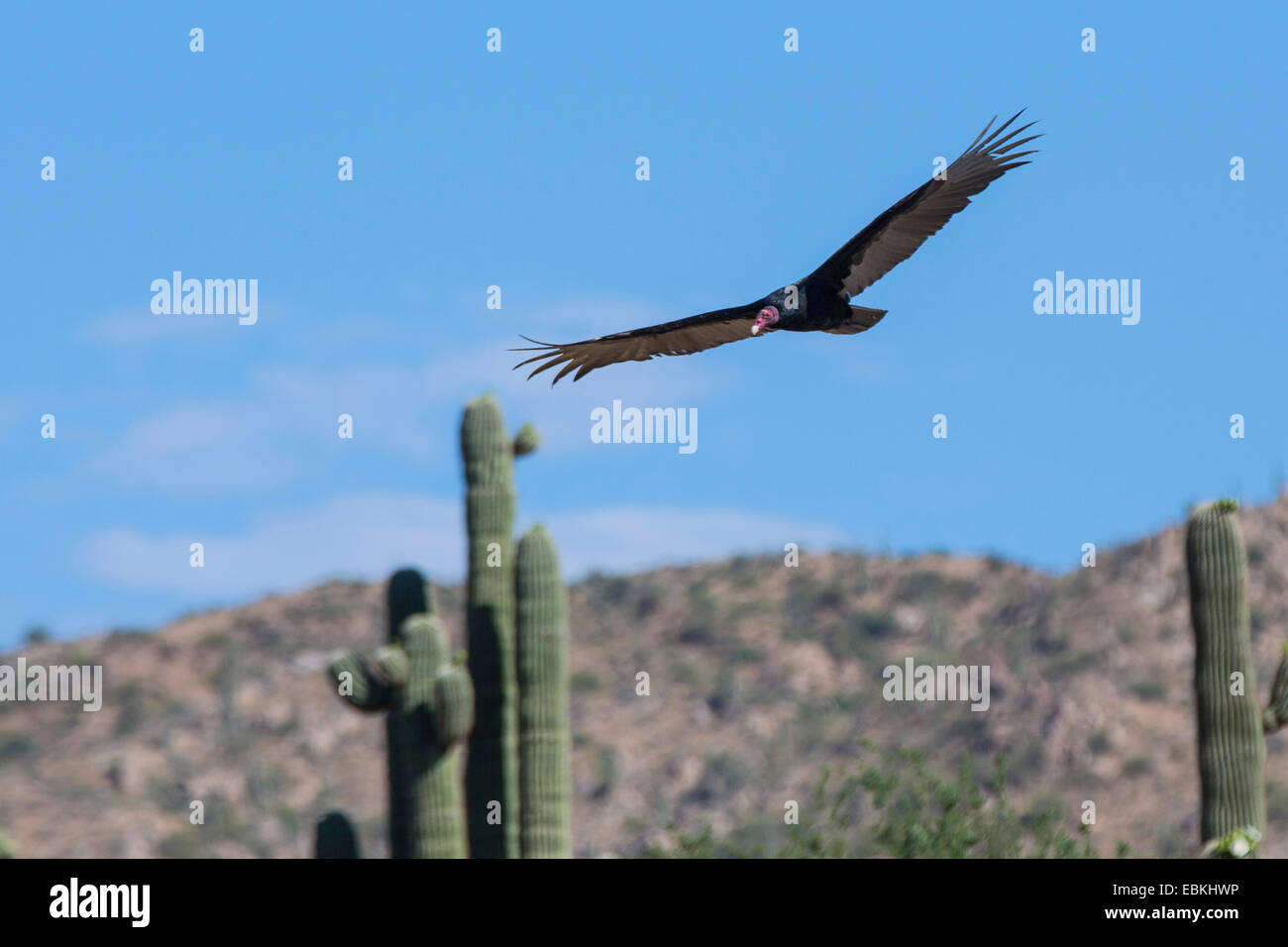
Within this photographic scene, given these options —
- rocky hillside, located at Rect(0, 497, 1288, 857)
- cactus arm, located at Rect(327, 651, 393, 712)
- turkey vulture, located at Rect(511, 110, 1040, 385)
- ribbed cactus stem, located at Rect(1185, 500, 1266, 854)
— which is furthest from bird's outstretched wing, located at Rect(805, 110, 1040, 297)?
rocky hillside, located at Rect(0, 497, 1288, 857)

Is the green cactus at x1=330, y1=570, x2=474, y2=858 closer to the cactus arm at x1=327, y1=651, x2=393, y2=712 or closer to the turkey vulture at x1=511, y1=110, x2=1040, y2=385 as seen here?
the cactus arm at x1=327, y1=651, x2=393, y2=712

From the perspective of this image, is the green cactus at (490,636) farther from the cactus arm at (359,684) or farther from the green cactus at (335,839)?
the cactus arm at (359,684)

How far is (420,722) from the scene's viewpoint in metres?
19.7

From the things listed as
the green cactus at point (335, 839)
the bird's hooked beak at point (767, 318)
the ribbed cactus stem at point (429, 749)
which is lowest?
the green cactus at point (335, 839)

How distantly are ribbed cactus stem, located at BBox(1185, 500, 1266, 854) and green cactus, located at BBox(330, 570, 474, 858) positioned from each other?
276 inches

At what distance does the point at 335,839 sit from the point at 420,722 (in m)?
1.57

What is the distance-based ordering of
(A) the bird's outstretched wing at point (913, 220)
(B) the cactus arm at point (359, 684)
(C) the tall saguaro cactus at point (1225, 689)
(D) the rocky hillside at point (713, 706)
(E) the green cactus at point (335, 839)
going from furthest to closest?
1. (D) the rocky hillside at point (713, 706)
2. (E) the green cactus at point (335, 839)
3. (B) the cactus arm at point (359, 684)
4. (C) the tall saguaro cactus at point (1225, 689)
5. (A) the bird's outstretched wing at point (913, 220)

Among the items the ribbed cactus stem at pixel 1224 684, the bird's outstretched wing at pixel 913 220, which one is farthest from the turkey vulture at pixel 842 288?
the ribbed cactus stem at pixel 1224 684

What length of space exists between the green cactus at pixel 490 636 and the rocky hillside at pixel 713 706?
32.2 m

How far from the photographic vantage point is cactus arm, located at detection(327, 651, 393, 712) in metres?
19.4

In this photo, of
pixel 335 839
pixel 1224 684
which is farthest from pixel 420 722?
pixel 1224 684

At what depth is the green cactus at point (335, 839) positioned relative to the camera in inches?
787

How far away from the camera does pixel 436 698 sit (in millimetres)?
19578
